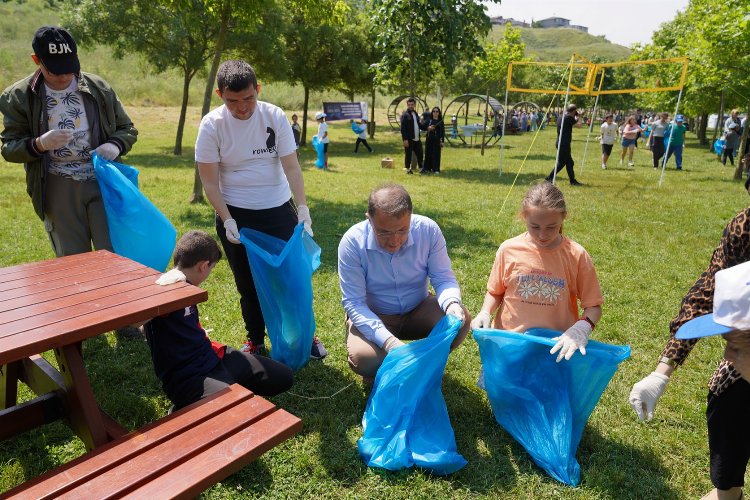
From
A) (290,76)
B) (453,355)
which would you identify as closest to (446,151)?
(290,76)

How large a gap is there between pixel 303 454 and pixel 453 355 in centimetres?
128

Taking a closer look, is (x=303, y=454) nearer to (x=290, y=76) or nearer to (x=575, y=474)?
(x=575, y=474)

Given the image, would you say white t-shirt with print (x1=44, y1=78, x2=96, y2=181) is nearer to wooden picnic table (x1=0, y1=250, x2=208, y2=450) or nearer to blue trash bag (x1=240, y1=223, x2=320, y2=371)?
wooden picnic table (x1=0, y1=250, x2=208, y2=450)

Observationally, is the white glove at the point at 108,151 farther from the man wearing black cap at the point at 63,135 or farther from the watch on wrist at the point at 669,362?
the watch on wrist at the point at 669,362

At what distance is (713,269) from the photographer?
1.66 m

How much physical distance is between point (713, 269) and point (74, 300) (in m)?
2.32

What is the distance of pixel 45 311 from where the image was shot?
76.0 inches

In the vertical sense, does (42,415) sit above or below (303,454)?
above

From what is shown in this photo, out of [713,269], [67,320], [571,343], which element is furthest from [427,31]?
[67,320]

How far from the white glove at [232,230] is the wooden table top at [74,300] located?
19.7 inches

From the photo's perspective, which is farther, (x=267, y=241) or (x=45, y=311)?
(x=267, y=241)

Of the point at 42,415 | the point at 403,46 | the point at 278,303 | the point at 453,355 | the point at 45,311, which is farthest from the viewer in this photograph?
the point at 403,46

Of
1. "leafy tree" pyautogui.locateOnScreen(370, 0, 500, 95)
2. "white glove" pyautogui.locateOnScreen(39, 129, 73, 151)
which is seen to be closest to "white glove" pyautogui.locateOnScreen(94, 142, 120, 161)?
"white glove" pyautogui.locateOnScreen(39, 129, 73, 151)

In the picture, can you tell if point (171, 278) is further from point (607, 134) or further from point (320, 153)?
point (607, 134)
